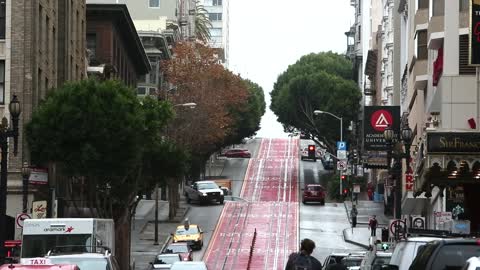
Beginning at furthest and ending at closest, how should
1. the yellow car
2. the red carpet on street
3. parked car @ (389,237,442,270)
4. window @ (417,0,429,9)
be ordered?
the yellow car, the red carpet on street, window @ (417,0,429,9), parked car @ (389,237,442,270)

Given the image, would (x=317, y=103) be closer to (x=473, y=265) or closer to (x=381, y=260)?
(x=381, y=260)

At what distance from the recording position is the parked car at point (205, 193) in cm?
9710

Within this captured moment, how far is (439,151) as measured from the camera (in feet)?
105

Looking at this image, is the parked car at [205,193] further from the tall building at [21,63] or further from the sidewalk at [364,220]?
the tall building at [21,63]

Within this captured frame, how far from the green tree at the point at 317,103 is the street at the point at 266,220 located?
446cm

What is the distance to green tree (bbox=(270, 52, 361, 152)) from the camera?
439ft

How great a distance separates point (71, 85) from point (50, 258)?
26.1 metres

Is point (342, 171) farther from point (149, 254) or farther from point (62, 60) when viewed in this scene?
point (62, 60)

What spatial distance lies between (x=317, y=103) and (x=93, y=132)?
8868cm

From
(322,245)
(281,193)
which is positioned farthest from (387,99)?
→ (322,245)

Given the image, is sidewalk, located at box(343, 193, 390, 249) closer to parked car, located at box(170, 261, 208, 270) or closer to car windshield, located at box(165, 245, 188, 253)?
car windshield, located at box(165, 245, 188, 253)

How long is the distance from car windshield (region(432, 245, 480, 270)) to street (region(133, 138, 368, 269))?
151 ft

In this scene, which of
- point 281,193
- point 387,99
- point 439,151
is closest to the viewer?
point 439,151

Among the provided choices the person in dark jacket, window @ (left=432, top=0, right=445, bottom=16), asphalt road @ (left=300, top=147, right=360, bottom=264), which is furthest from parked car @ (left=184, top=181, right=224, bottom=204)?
the person in dark jacket
